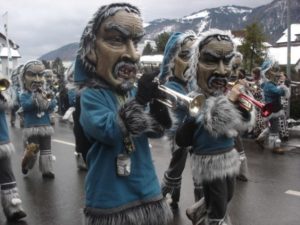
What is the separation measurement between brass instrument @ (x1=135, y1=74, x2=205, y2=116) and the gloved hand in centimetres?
5

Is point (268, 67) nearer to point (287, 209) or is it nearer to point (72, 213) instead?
point (287, 209)

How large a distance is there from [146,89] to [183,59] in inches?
96.1

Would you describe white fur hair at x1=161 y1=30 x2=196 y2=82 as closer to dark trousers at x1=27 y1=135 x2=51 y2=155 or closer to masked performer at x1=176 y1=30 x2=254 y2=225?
masked performer at x1=176 y1=30 x2=254 y2=225

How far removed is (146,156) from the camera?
2.84 m

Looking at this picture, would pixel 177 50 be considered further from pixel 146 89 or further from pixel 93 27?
pixel 146 89

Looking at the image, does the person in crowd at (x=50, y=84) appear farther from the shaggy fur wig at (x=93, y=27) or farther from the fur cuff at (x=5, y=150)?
the shaggy fur wig at (x=93, y=27)

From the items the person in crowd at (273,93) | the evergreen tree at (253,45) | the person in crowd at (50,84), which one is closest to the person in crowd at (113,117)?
the person in crowd at (50,84)

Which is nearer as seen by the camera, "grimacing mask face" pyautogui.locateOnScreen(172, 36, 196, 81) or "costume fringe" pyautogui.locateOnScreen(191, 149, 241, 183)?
"costume fringe" pyautogui.locateOnScreen(191, 149, 241, 183)

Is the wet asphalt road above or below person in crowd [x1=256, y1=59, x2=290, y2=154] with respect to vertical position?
below

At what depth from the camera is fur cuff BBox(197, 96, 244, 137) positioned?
352 cm

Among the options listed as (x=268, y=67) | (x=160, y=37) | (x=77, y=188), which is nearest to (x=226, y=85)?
(x=77, y=188)

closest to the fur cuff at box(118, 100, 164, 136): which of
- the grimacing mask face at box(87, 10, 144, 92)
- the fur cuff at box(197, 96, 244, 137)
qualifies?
the grimacing mask face at box(87, 10, 144, 92)

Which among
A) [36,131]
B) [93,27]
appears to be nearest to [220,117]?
[93,27]

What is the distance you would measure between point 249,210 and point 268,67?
4.03 meters
